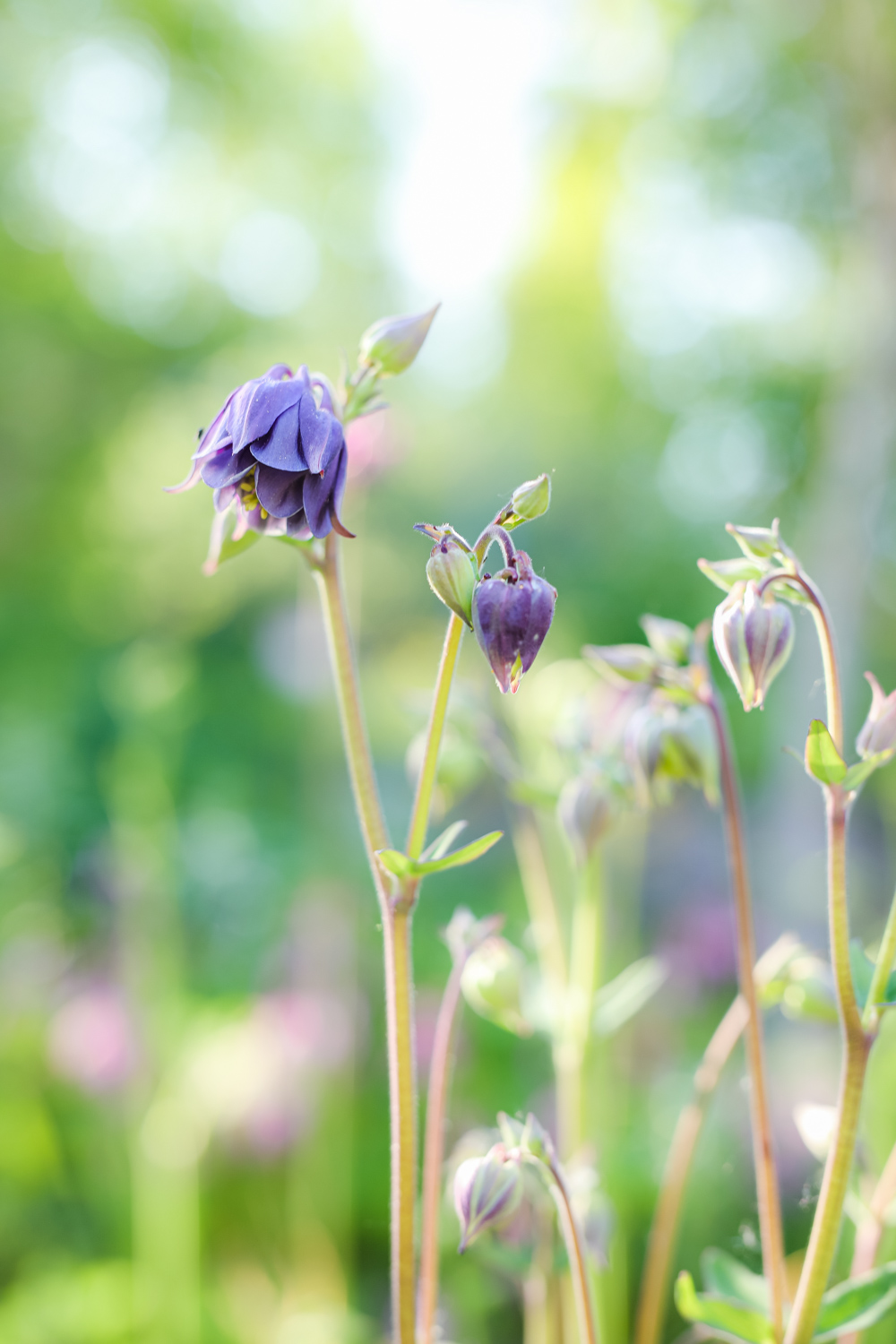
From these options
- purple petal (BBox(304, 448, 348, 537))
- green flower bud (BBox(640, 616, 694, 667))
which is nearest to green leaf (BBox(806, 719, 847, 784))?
green flower bud (BBox(640, 616, 694, 667))

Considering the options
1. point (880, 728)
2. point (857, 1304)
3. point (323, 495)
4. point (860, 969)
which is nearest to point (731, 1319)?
point (857, 1304)

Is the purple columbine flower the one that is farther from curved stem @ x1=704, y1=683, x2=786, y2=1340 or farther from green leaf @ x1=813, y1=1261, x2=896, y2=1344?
green leaf @ x1=813, y1=1261, x2=896, y2=1344

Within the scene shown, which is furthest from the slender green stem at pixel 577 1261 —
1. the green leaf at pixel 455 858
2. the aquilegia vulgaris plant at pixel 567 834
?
the green leaf at pixel 455 858

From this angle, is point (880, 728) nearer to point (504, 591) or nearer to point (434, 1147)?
point (504, 591)

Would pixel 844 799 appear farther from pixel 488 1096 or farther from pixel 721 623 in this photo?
pixel 488 1096

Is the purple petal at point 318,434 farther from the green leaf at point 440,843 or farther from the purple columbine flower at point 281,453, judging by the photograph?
the green leaf at point 440,843
